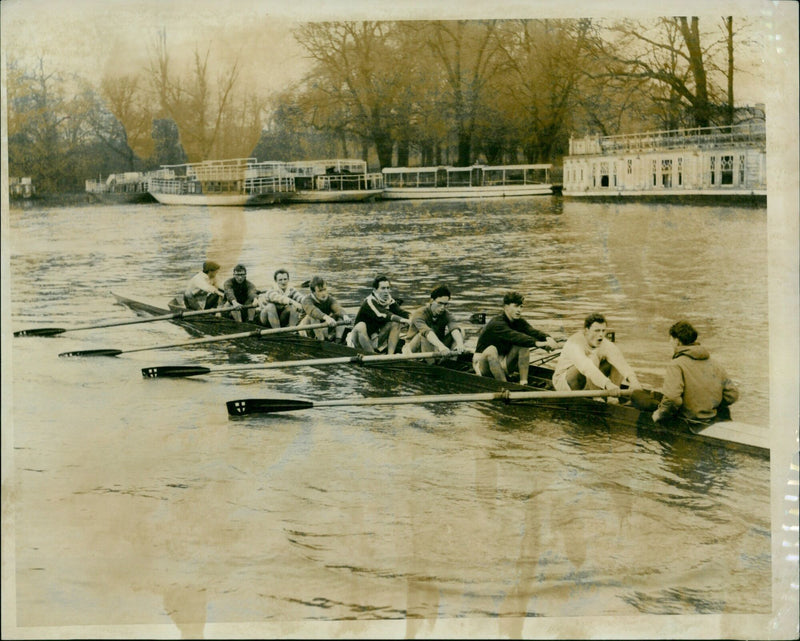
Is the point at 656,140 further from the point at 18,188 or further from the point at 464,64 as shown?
the point at 18,188

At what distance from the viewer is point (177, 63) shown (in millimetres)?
3059

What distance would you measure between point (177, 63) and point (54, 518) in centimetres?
164

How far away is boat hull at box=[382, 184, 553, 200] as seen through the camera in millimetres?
3252

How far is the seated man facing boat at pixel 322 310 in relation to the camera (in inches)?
125

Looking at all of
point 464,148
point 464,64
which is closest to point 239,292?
point 464,148

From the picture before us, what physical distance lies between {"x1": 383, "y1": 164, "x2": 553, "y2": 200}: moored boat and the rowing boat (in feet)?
2.07

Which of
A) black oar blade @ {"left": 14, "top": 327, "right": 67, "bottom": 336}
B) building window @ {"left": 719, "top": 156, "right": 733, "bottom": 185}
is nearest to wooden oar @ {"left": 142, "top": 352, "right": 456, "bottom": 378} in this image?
black oar blade @ {"left": 14, "top": 327, "right": 67, "bottom": 336}

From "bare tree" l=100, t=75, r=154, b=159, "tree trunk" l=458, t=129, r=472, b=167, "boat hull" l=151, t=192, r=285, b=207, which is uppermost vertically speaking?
"bare tree" l=100, t=75, r=154, b=159

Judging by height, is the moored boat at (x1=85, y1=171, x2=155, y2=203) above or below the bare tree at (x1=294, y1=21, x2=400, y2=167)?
below

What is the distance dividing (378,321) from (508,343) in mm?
484

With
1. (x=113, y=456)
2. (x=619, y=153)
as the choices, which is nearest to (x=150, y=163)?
(x=113, y=456)

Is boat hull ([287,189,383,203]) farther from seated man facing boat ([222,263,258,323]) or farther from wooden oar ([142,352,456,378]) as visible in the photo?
wooden oar ([142,352,456,378])

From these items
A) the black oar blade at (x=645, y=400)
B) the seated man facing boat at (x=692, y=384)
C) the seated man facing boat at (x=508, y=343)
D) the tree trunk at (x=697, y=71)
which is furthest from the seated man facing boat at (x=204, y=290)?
the tree trunk at (x=697, y=71)

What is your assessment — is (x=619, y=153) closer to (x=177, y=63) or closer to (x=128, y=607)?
(x=177, y=63)
